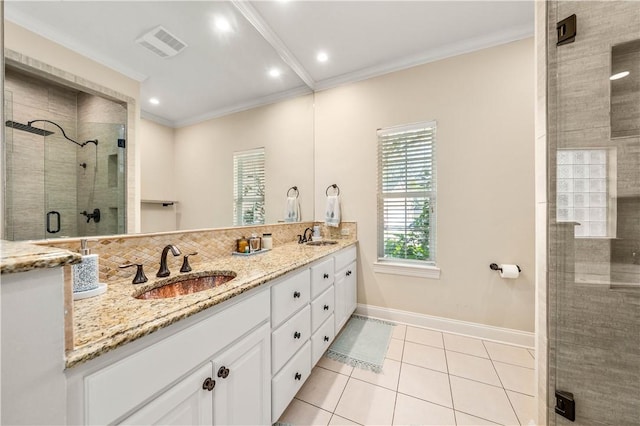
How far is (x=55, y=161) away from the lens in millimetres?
956

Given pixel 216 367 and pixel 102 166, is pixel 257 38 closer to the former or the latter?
pixel 102 166

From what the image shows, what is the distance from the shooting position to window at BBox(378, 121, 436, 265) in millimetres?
2369

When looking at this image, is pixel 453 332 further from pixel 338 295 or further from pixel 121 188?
pixel 121 188

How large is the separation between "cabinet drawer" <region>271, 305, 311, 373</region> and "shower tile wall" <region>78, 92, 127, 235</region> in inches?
37.6

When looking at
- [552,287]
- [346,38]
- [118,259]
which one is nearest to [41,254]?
[118,259]

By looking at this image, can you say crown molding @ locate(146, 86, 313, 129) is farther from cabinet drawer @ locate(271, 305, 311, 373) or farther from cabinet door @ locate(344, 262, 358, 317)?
cabinet door @ locate(344, 262, 358, 317)

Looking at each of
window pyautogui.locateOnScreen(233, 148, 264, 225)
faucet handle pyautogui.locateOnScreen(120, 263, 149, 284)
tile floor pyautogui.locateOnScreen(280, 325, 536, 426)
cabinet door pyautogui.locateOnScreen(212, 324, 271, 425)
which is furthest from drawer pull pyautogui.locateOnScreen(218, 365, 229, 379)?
window pyautogui.locateOnScreen(233, 148, 264, 225)

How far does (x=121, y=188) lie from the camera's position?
1150 mm

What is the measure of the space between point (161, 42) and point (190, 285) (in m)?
1.36

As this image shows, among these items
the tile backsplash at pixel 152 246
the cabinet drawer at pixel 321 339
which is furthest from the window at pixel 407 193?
the tile backsplash at pixel 152 246

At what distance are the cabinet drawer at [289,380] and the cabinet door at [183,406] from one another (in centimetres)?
43

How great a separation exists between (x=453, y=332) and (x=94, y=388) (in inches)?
102

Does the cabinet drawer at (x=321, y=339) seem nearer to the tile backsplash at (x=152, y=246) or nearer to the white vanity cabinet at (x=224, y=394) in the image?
the white vanity cabinet at (x=224, y=394)

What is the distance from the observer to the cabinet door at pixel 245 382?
89 centimetres
